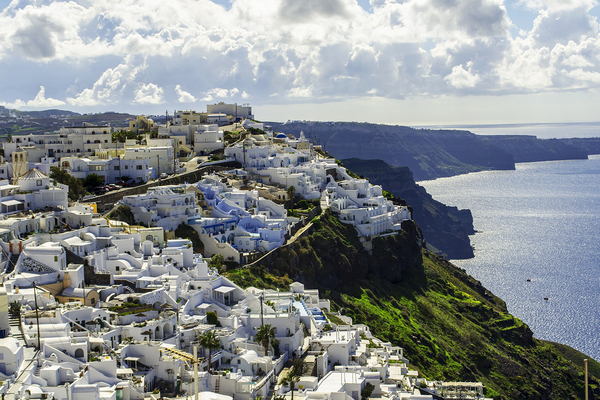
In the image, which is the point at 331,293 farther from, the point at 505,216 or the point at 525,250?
the point at 505,216

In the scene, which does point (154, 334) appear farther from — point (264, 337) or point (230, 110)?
point (230, 110)

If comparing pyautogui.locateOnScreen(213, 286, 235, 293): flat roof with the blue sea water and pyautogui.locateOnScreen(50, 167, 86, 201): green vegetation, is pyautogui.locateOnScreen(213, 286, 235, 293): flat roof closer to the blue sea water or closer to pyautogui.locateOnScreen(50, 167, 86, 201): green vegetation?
pyautogui.locateOnScreen(50, 167, 86, 201): green vegetation

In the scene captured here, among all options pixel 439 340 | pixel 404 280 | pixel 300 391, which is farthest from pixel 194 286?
pixel 404 280

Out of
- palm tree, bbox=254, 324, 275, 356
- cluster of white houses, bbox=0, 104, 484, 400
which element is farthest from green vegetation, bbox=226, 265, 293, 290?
palm tree, bbox=254, 324, 275, 356

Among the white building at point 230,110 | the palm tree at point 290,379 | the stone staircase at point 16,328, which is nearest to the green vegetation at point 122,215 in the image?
the stone staircase at point 16,328

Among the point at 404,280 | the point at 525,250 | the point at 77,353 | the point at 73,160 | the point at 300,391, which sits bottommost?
the point at 525,250

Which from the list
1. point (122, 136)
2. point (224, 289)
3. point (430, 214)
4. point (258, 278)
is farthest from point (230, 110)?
point (430, 214)

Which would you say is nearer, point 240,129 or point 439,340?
point 439,340
